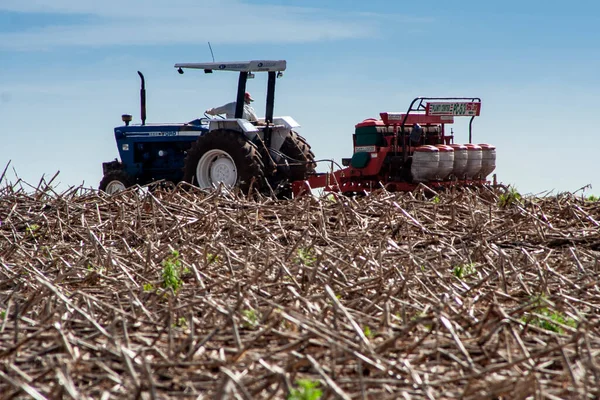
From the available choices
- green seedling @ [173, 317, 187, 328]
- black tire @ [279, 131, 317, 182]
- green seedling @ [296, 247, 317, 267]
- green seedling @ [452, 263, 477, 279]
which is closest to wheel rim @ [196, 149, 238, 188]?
black tire @ [279, 131, 317, 182]

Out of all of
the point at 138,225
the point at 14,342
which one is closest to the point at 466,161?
the point at 138,225

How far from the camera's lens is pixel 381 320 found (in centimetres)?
447

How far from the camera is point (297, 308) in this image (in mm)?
4719

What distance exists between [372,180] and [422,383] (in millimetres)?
10359

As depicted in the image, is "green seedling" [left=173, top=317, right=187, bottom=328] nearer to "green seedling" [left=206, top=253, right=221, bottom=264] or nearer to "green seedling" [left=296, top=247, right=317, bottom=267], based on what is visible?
"green seedling" [left=206, top=253, right=221, bottom=264]

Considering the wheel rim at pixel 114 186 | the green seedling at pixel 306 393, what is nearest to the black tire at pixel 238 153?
the wheel rim at pixel 114 186

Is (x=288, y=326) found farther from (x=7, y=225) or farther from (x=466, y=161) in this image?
(x=466, y=161)

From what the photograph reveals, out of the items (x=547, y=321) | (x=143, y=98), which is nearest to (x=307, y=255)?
(x=547, y=321)

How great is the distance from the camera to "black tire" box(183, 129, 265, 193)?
13.6m

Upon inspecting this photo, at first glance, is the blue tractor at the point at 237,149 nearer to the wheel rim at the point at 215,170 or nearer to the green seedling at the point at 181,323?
the wheel rim at the point at 215,170

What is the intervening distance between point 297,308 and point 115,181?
12.8 m

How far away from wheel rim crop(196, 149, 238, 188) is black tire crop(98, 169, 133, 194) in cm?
264

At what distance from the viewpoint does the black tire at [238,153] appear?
1362cm

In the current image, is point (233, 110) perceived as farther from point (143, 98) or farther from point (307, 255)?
point (307, 255)
